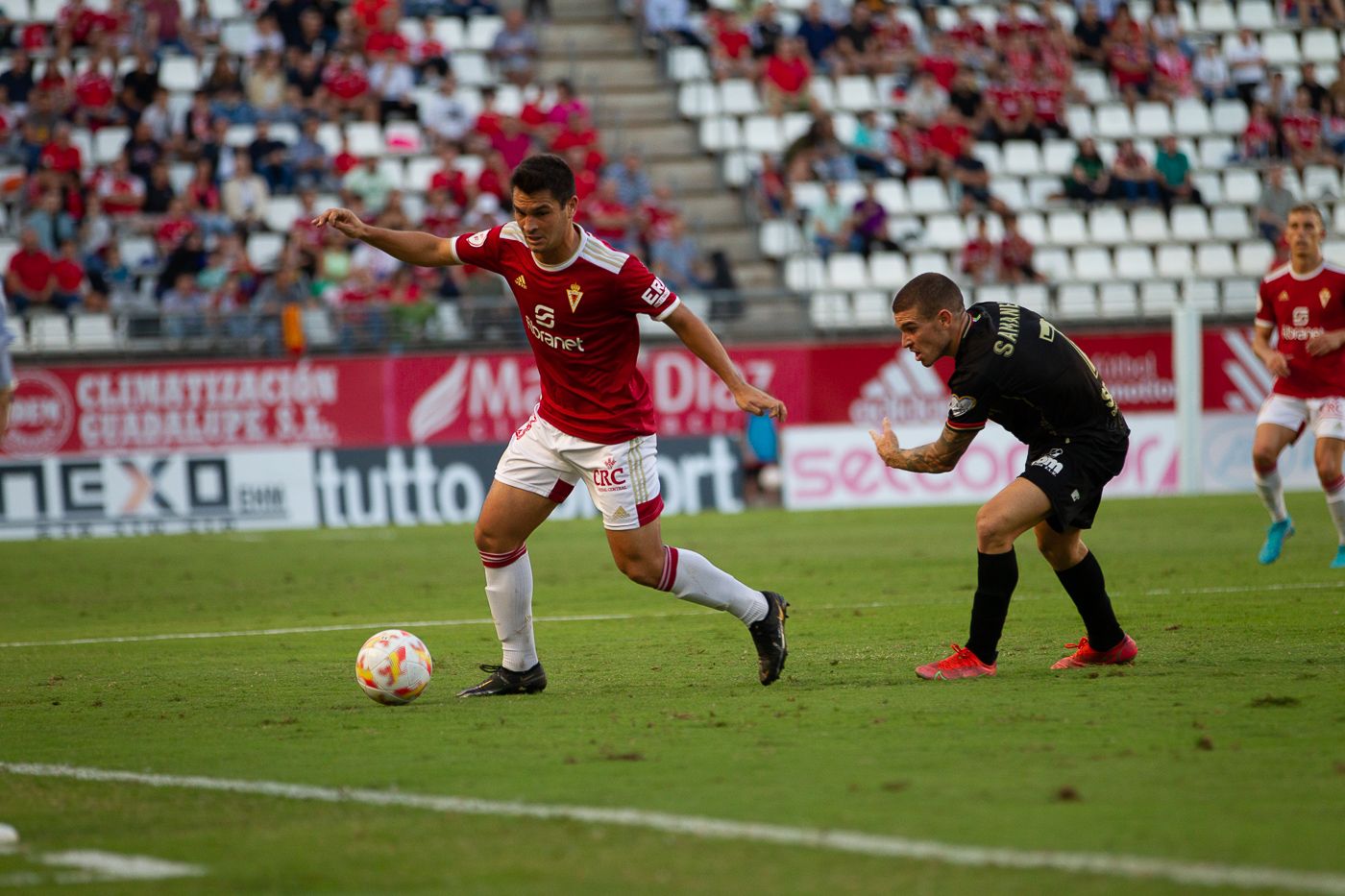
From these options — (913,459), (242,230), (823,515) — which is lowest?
(823,515)

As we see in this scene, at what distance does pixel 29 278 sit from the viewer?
20406mm

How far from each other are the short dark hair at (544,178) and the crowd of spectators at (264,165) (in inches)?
556

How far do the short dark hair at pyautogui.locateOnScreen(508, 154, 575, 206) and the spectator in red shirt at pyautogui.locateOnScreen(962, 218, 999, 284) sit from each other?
56.2ft

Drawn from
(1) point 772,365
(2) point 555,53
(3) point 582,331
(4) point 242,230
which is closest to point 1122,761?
(3) point 582,331

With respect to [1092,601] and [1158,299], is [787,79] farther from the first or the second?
[1092,601]

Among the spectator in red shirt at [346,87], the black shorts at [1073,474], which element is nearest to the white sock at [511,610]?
the black shorts at [1073,474]

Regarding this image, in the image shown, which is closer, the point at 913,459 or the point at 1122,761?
the point at 1122,761

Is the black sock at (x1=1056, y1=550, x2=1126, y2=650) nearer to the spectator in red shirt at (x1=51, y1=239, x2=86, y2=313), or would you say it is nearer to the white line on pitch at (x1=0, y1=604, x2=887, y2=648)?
the white line on pitch at (x1=0, y1=604, x2=887, y2=648)

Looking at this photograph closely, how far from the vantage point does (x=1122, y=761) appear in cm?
538

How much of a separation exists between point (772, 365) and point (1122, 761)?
16.0m

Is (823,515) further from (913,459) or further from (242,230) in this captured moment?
(913,459)

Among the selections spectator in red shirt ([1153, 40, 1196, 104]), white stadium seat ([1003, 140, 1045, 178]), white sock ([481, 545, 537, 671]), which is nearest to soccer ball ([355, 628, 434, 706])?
white sock ([481, 545, 537, 671])

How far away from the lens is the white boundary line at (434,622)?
1025 centimetres

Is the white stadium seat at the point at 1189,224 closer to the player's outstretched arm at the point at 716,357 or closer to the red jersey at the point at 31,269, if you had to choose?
the red jersey at the point at 31,269
